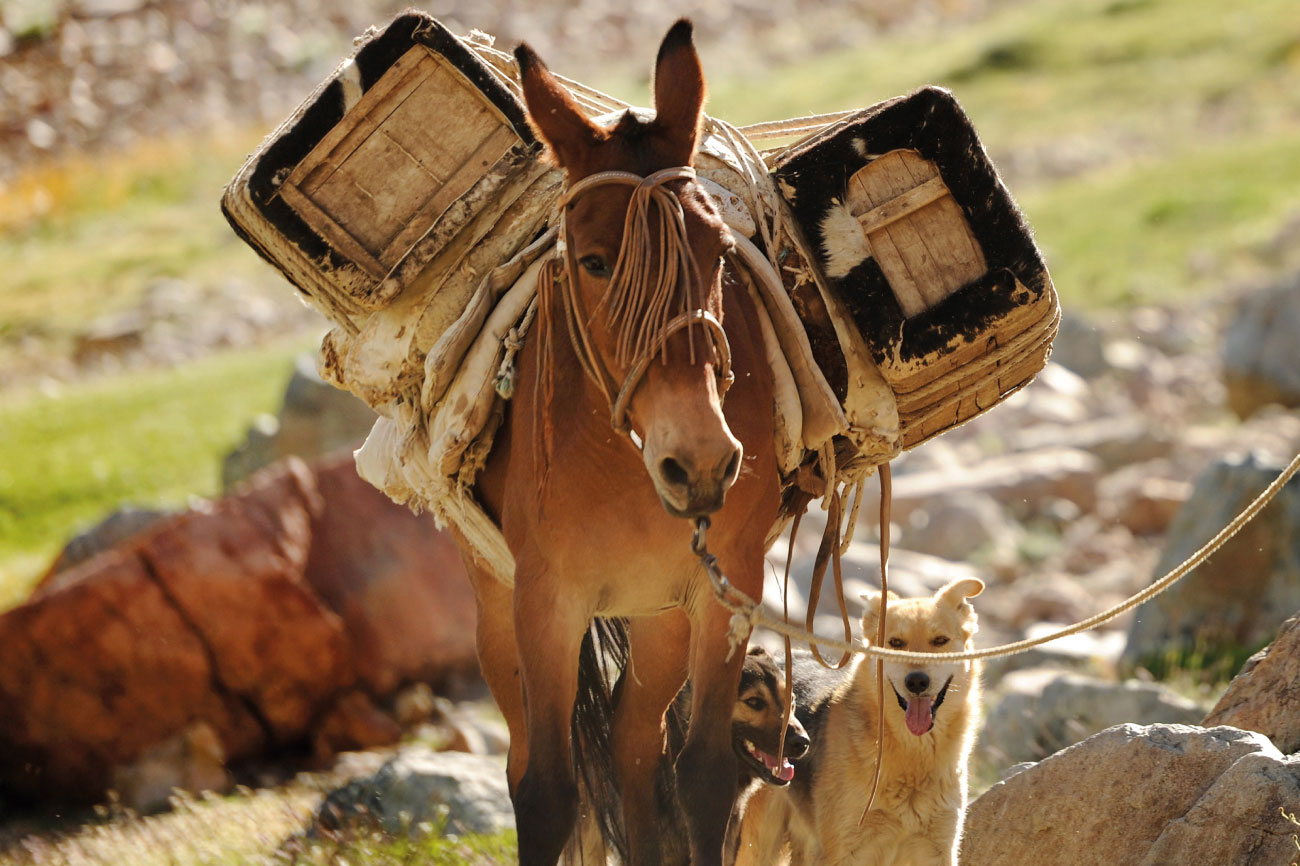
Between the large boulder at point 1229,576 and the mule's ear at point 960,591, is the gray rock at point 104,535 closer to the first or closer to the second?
the large boulder at point 1229,576

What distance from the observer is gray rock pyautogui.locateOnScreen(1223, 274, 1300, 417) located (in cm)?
1772

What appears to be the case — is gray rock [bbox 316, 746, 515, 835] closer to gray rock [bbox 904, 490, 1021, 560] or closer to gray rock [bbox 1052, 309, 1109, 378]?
gray rock [bbox 904, 490, 1021, 560]

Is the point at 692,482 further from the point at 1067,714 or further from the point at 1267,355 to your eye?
the point at 1267,355

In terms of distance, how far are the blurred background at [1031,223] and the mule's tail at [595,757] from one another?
3327mm

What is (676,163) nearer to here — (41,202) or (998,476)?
(998,476)

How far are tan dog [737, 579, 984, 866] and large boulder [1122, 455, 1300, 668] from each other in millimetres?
4302

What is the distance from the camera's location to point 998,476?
17078 millimetres

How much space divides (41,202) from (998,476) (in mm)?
24804

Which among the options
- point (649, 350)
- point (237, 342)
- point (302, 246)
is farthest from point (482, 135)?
point (237, 342)

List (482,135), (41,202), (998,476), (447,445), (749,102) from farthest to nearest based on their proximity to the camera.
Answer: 1. (749,102)
2. (41,202)
3. (998,476)
4. (482,135)
5. (447,445)

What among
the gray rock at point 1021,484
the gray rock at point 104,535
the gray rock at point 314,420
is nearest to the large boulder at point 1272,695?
the gray rock at point 1021,484

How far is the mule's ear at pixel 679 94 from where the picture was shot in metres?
4.46

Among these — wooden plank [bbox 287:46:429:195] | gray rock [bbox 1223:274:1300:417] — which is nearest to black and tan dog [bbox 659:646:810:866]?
wooden plank [bbox 287:46:429:195]

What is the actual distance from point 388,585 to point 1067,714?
658cm
